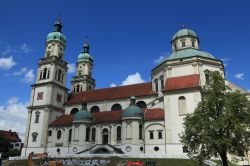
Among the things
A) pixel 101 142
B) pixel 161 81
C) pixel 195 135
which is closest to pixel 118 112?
pixel 101 142

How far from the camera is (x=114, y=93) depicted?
58.7 metres

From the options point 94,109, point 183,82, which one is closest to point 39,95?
point 94,109

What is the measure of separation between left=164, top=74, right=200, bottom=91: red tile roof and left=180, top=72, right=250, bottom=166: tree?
15828 mm

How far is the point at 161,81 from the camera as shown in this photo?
168ft

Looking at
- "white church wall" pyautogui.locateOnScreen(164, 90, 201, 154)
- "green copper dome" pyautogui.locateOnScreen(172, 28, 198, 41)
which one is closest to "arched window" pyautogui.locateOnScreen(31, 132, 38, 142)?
"white church wall" pyautogui.locateOnScreen(164, 90, 201, 154)

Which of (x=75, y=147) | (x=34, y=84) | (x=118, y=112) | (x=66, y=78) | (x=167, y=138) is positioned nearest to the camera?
(x=167, y=138)

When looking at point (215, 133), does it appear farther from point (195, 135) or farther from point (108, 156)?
point (108, 156)

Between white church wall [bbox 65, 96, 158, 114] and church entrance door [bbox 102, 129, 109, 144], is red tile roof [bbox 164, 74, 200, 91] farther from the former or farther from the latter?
church entrance door [bbox 102, 129, 109, 144]

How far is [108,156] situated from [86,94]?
83.8 feet

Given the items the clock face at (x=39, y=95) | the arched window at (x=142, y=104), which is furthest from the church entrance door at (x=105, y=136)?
the clock face at (x=39, y=95)

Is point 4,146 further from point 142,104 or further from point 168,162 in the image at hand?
point 168,162

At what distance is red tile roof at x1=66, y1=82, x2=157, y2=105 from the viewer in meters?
54.9

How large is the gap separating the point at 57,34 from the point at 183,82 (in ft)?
115

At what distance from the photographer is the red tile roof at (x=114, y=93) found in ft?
180
